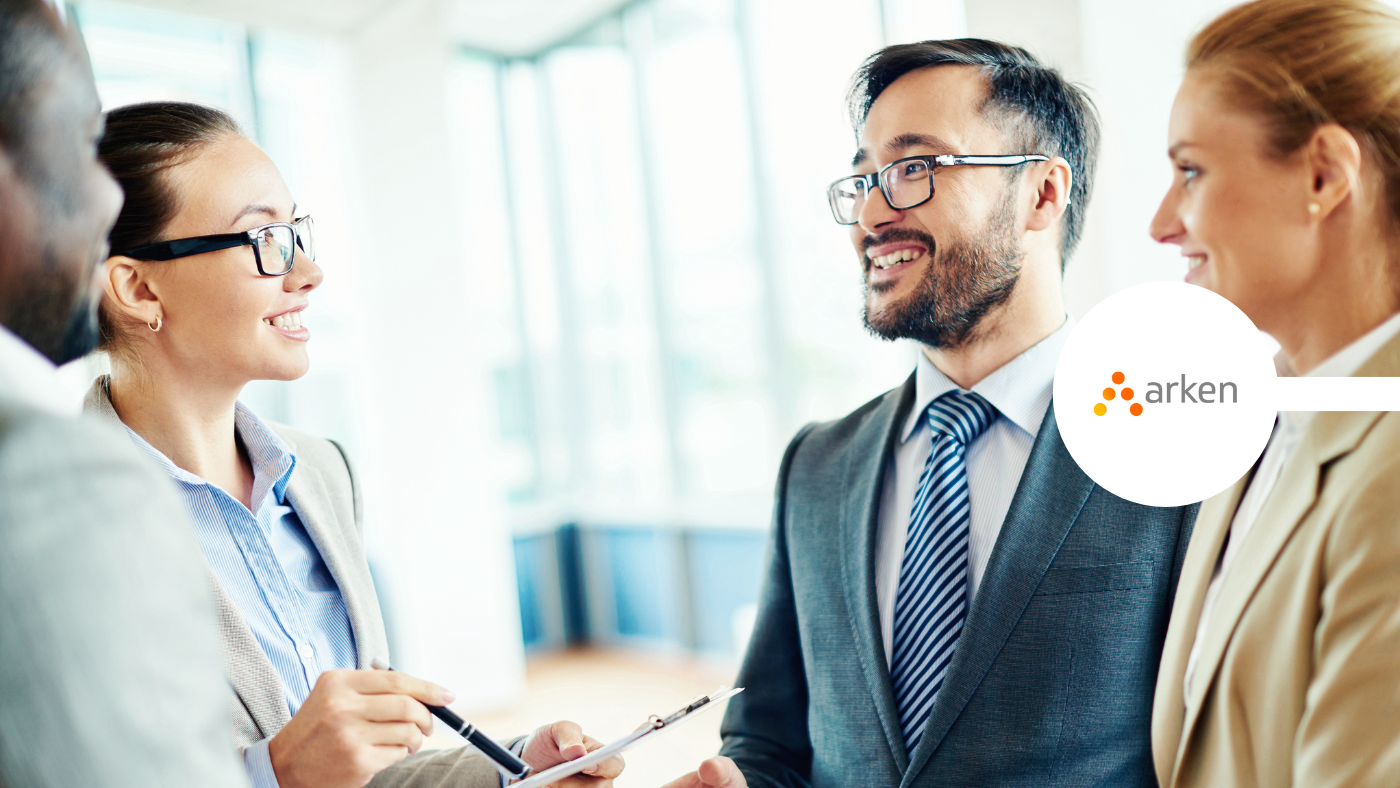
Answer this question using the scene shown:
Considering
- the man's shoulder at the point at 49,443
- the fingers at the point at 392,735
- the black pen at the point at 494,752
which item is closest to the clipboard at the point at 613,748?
the black pen at the point at 494,752

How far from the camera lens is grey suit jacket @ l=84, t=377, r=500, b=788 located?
3.68 ft

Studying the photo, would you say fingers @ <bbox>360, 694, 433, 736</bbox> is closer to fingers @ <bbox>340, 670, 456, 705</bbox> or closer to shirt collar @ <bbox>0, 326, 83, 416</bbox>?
fingers @ <bbox>340, 670, 456, 705</bbox>

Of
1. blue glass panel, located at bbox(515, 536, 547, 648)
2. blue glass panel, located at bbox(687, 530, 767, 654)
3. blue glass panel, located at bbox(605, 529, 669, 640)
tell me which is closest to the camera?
blue glass panel, located at bbox(687, 530, 767, 654)

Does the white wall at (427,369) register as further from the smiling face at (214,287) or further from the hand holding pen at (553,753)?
the hand holding pen at (553,753)

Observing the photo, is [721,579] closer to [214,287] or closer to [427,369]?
[427,369]

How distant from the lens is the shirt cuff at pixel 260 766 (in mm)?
1025

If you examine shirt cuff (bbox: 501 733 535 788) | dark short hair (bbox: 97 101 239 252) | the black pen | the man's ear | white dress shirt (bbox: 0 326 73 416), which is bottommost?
shirt cuff (bbox: 501 733 535 788)

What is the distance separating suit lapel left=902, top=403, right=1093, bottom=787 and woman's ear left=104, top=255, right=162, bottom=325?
3.91 ft

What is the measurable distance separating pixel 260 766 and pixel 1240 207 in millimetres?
1189

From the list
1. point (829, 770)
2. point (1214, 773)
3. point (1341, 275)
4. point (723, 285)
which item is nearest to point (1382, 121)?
point (1341, 275)

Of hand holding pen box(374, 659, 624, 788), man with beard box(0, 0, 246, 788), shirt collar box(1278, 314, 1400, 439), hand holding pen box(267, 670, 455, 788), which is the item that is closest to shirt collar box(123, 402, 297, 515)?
hand holding pen box(374, 659, 624, 788)

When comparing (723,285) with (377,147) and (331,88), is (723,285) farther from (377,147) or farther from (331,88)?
(331,88)

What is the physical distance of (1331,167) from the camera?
2.45ft

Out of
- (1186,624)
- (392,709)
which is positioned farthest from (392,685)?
(1186,624)
